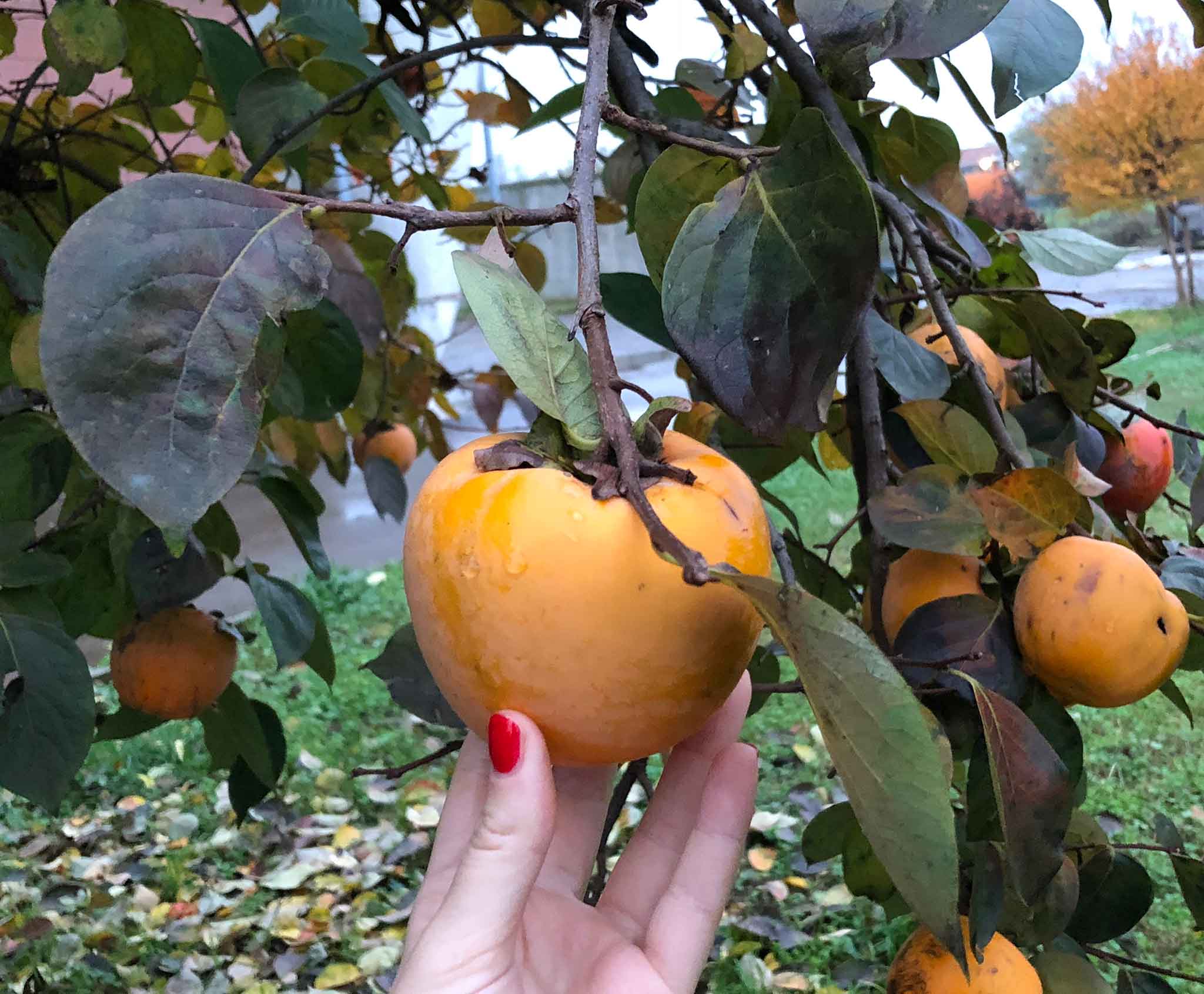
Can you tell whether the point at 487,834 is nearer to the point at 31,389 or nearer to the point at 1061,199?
the point at 31,389

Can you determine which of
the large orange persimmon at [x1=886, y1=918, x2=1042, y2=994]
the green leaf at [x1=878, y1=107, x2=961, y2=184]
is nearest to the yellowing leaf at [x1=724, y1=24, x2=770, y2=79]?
the green leaf at [x1=878, y1=107, x2=961, y2=184]

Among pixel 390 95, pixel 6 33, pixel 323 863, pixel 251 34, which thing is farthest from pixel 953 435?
pixel 323 863

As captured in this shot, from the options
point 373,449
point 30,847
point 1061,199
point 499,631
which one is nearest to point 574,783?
point 499,631

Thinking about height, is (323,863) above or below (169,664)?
below

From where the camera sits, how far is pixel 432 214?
350 mm

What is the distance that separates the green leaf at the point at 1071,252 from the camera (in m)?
0.78

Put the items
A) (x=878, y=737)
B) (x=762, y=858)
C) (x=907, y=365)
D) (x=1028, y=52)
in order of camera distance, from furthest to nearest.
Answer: (x=762, y=858), (x=907, y=365), (x=1028, y=52), (x=878, y=737)

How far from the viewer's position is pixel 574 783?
0.67m

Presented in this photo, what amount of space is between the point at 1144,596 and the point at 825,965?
1.19 metres

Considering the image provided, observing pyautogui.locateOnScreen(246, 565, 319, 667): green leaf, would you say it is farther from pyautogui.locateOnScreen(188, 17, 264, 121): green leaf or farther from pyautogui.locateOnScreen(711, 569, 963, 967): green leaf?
pyautogui.locateOnScreen(711, 569, 963, 967): green leaf

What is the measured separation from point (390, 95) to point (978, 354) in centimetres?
49

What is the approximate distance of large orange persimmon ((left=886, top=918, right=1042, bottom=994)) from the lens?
24.9 inches

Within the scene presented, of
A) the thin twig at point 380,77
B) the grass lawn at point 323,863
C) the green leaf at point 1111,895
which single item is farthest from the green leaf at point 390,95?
the grass lawn at point 323,863

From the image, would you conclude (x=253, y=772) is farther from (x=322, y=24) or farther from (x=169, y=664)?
(x=322, y=24)
